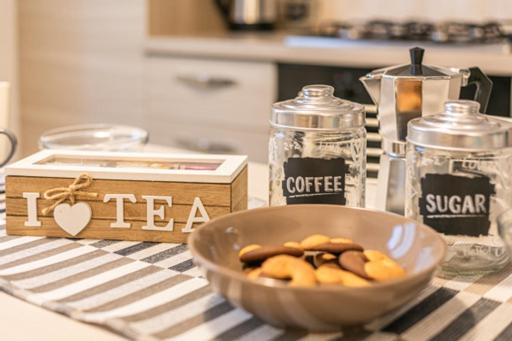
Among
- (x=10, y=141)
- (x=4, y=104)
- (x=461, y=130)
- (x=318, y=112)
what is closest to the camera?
(x=461, y=130)

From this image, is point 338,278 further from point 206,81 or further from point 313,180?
point 206,81

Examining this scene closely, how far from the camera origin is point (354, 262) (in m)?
0.77

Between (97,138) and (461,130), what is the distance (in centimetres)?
80

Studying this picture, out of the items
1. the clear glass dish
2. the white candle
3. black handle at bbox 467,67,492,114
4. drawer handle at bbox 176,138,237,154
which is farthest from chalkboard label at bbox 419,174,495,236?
drawer handle at bbox 176,138,237,154

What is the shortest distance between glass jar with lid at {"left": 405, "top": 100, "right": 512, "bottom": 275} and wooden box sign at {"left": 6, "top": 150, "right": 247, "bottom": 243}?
0.26 metres

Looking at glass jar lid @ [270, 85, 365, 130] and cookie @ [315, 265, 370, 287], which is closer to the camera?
cookie @ [315, 265, 370, 287]

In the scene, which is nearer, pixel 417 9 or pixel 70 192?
pixel 70 192

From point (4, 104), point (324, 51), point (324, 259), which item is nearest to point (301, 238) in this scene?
point (324, 259)

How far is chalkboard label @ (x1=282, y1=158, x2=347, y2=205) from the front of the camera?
0.99 meters

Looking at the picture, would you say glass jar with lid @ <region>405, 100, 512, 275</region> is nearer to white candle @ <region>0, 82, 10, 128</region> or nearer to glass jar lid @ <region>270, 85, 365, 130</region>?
glass jar lid @ <region>270, 85, 365, 130</region>

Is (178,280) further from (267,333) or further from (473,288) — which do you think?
(473,288)

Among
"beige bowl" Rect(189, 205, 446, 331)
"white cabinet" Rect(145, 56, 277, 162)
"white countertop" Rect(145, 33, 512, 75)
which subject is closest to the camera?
"beige bowl" Rect(189, 205, 446, 331)

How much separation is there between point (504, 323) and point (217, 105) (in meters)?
1.94

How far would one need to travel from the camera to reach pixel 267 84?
253 cm
